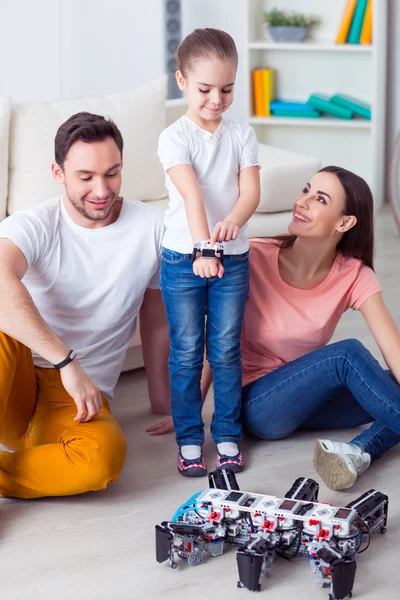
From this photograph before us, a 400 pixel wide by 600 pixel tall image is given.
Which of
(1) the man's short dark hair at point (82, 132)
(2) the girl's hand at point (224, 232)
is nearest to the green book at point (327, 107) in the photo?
(1) the man's short dark hair at point (82, 132)

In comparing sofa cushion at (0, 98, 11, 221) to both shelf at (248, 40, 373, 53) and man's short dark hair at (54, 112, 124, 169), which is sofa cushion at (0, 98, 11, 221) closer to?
man's short dark hair at (54, 112, 124, 169)

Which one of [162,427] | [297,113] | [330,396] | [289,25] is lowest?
[162,427]

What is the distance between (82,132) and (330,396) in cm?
89

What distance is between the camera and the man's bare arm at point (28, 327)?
79.8 inches

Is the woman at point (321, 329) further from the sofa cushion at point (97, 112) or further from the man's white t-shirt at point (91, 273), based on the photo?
the sofa cushion at point (97, 112)

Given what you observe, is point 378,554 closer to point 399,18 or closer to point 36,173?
point 36,173

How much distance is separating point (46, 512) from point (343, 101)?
352 cm

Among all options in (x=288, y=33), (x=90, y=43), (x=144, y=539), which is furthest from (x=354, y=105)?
(x=144, y=539)

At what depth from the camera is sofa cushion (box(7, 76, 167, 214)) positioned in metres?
3.05

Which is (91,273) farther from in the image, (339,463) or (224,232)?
(339,463)

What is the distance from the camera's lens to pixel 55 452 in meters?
2.05

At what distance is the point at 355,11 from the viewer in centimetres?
488

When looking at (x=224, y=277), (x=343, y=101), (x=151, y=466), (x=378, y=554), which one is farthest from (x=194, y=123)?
(x=343, y=101)

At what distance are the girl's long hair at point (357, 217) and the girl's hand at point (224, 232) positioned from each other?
38 cm
